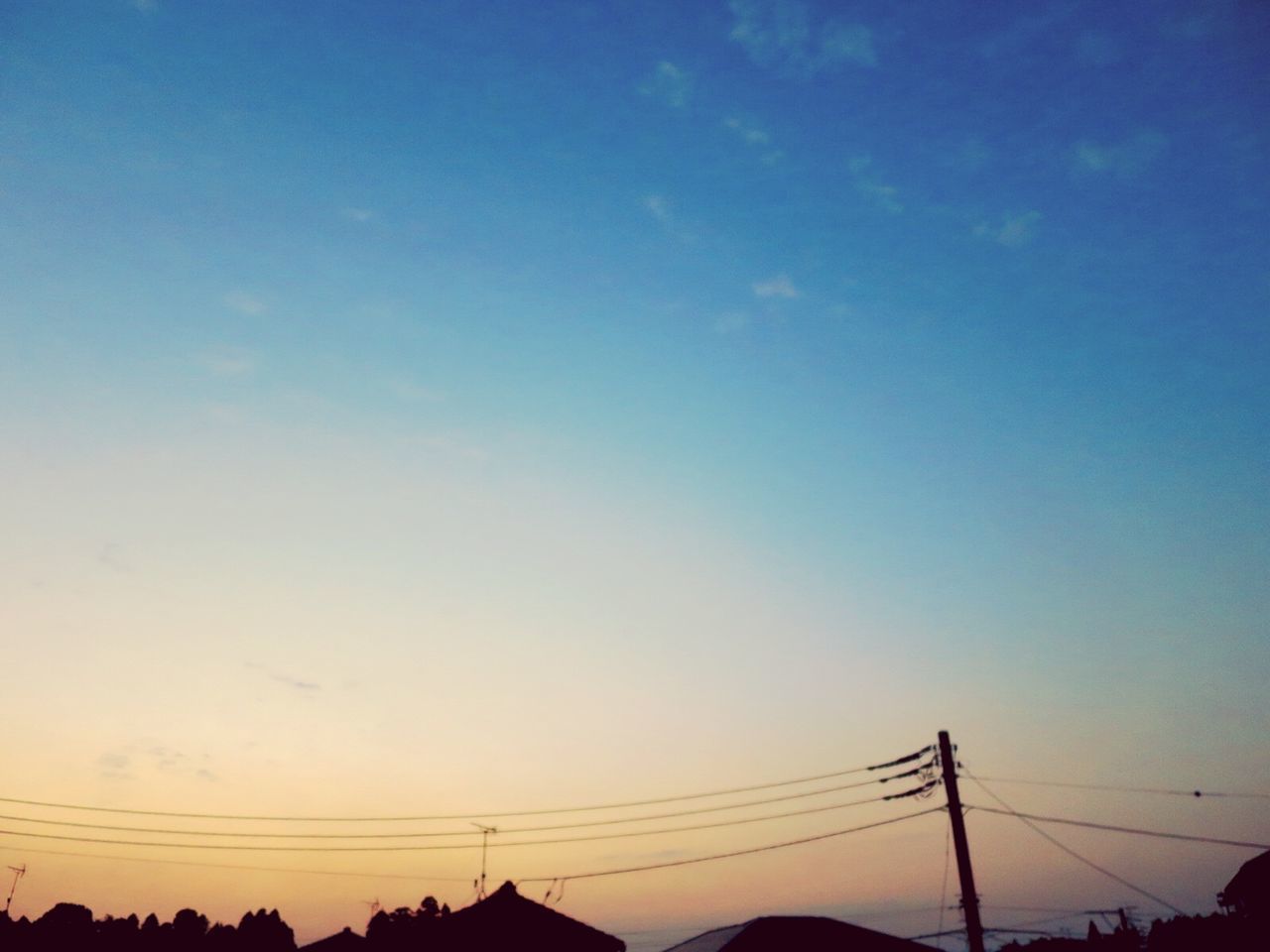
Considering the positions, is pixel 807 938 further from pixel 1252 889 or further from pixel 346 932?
pixel 346 932

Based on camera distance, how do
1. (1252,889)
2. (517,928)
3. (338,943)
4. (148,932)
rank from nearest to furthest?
(517,928), (1252,889), (338,943), (148,932)

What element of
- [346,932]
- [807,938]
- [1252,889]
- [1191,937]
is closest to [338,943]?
[346,932]

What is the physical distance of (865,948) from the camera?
2064cm

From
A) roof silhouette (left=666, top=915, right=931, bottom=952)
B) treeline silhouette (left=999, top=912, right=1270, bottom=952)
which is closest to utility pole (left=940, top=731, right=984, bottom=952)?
roof silhouette (left=666, top=915, right=931, bottom=952)

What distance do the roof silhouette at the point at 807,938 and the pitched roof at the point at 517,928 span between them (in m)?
18.5

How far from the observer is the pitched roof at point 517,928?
37.0 meters

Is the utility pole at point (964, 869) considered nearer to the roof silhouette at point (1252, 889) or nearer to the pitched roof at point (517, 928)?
the pitched roof at point (517, 928)

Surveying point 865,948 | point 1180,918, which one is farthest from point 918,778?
point 1180,918

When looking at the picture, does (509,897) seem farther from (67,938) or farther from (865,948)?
(67,938)

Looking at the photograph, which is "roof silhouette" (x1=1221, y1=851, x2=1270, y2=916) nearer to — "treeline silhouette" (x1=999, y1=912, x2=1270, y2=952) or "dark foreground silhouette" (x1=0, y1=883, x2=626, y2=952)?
"treeline silhouette" (x1=999, y1=912, x2=1270, y2=952)

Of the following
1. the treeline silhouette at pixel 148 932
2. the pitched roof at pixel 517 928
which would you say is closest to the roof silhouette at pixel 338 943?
the pitched roof at pixel 517 928

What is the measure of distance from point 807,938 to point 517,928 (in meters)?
21.7

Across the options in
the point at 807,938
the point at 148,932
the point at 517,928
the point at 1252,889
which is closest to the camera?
the point at 807,938

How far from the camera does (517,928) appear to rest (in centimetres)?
3738
